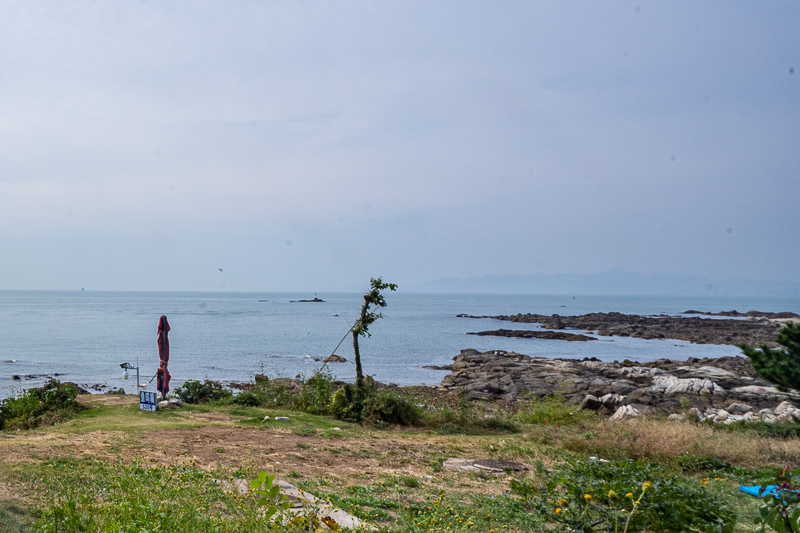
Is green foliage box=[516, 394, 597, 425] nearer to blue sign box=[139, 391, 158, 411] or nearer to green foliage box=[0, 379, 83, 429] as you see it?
blue sign box=[139, 391, 158, 411]

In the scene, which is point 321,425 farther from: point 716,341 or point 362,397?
point 716,341

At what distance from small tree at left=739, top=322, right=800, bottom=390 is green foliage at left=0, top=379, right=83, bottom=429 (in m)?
14.0

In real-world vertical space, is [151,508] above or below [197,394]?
above

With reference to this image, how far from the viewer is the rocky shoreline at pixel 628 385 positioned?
1988cm

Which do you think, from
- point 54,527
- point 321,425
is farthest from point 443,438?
point 54,527

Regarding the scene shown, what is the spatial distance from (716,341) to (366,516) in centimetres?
6116

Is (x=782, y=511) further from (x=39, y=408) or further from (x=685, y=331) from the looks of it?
(x=685, y=331)

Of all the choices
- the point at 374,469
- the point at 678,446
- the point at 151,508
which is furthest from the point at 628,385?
the point at 151,508

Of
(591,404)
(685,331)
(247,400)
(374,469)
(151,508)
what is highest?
(151,508)

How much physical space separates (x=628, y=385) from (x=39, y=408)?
24.6m

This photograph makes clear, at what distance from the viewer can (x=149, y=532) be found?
3248mm

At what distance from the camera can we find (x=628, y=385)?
90.6 feet

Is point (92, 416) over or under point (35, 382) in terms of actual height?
over

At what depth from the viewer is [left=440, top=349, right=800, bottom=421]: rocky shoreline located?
19.9 metres
